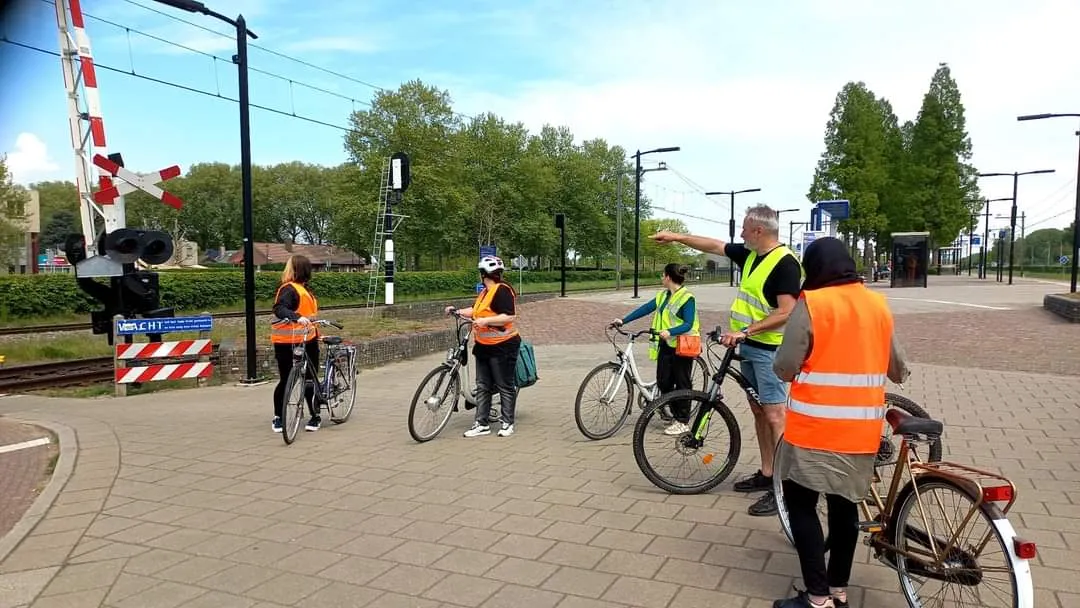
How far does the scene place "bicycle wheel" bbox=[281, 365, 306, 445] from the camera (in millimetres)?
6395

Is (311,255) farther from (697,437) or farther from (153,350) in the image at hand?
(697,437)

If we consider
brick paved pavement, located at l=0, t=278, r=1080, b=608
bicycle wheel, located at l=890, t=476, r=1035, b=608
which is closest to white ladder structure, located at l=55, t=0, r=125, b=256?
brick paved pavement, located at l=0, t=278, r=1080, b=608

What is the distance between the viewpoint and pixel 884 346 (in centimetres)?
290

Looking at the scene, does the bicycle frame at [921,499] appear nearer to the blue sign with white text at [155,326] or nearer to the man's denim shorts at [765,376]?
the man's denim shorts at [765,376]

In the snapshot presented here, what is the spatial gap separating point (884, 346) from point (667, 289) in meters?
3.55

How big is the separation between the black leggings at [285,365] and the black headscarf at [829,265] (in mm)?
4949

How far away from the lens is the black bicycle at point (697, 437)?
4605 millimetres

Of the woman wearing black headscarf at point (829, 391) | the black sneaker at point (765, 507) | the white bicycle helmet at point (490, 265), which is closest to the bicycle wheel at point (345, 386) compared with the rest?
the white bicycle helmet at point (490, 265)

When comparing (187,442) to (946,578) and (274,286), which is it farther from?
(274,286)

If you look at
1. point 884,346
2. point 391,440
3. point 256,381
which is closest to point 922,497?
point 884,346

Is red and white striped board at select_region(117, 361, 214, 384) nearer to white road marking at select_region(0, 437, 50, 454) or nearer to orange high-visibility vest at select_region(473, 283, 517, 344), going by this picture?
white road marking at select_region(0, 437, 50, 454)

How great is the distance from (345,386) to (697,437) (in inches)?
163

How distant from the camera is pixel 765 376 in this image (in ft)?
14.7

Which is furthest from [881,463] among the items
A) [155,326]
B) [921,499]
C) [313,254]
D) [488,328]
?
[313,254]
